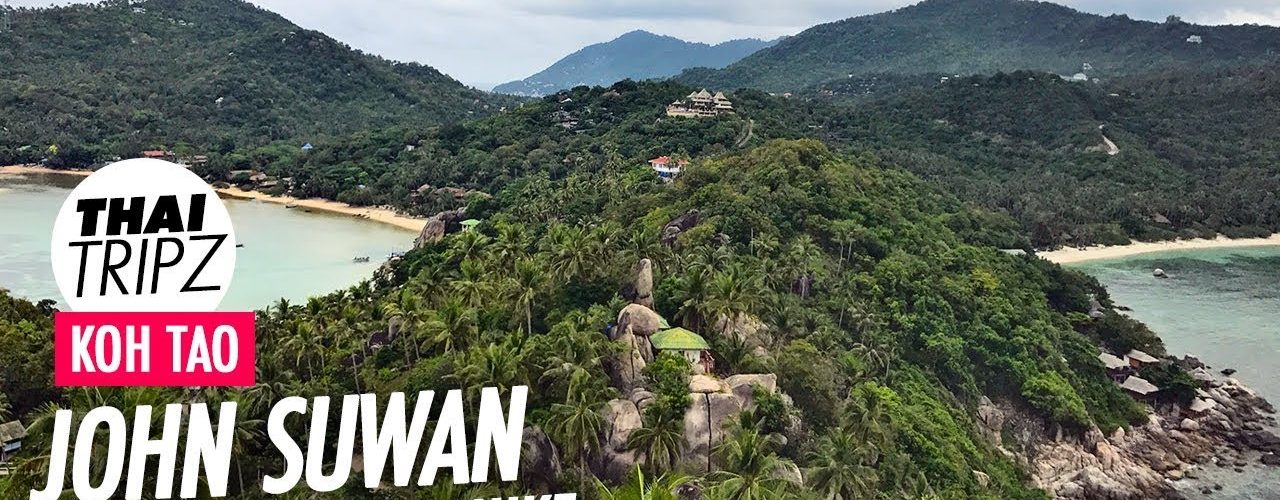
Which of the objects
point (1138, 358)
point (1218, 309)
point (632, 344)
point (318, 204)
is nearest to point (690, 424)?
point (632, 344)

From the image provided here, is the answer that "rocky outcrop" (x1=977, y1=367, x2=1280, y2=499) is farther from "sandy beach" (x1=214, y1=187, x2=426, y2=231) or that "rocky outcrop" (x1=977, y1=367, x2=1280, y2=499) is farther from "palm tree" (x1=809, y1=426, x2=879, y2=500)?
"sandy beach" (x1=214, y1=187, x2=426, y2=231)

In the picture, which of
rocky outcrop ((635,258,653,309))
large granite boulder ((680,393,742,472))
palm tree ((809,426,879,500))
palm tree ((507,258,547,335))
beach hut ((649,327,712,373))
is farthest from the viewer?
rocky outcrop ((635,258,653,309))

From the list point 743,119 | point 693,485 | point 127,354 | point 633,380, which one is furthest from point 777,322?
point 743,119

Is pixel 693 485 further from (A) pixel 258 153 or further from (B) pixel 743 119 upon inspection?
(A) pixel 258 153

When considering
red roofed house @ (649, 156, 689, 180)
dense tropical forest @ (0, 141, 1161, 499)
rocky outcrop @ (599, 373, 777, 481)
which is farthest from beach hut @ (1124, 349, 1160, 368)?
red roofed house @ (649, 156, 689, 180)

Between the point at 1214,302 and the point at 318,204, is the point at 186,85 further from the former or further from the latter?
the point at 1214,302
